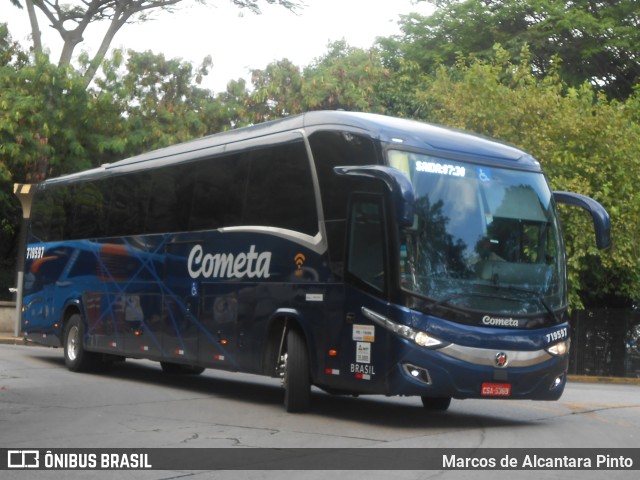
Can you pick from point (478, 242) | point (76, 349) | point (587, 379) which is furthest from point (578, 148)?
point (478, 242)

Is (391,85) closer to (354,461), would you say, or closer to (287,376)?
(287,376)

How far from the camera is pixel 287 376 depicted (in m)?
13.5

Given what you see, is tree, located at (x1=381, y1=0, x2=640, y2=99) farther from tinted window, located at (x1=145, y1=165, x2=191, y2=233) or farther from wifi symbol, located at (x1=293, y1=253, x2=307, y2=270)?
wifi symbol, located at (x1=293, y1=253, x2=307, y2=270)

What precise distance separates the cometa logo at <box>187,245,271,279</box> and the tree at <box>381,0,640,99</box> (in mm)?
24196

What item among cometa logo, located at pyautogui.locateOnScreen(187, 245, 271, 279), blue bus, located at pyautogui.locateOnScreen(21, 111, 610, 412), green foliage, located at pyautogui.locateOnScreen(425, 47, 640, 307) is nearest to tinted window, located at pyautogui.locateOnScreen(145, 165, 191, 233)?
blue bus, located at pyautogui.locateOnScreen(21, 111, 610, 412)

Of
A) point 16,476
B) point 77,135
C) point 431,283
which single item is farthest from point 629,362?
point 16,476

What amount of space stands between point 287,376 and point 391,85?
2817 cm

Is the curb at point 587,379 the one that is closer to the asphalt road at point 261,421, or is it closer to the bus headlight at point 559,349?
the asphalt road at point 261,421

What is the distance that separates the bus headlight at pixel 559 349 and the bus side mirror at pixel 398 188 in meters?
2.53

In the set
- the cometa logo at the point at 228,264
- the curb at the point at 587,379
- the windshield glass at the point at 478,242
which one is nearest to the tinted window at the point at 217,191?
the cometa logo at the point at 228,264

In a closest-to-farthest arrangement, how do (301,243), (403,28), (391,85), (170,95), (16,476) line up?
(16,476) < (301,243) < (170,95) < (391,85) < (403,28)

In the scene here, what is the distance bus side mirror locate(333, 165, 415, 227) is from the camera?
11.4 meters

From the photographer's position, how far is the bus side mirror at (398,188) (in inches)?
450

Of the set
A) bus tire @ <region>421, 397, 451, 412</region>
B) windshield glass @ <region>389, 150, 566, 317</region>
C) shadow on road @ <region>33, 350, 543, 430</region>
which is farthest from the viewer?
bus tire @ <region>421, 397, 451, 412</region>
